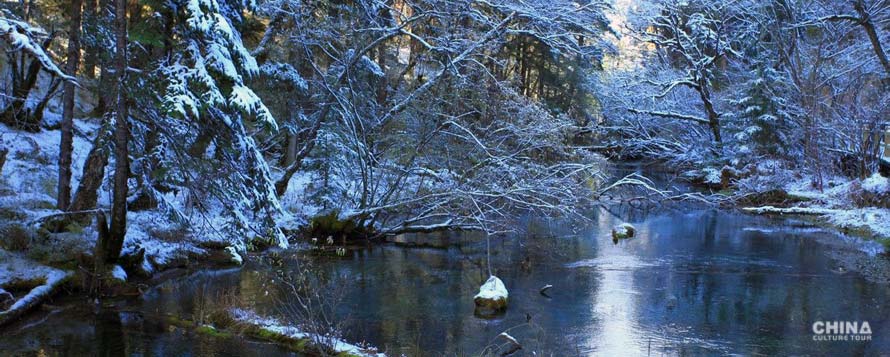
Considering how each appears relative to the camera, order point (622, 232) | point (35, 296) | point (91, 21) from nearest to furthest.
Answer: point (35, 296) → point (91, 21) → point (622, 232)

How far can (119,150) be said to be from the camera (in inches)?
444

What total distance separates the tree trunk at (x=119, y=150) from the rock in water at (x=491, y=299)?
6.19 m

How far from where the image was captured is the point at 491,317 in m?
11.3

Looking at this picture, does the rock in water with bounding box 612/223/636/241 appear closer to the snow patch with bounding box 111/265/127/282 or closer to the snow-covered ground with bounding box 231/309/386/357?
the snow-covered ground with bounding box 231/309/386/357

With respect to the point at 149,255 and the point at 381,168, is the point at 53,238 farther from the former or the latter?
the point at 381,168

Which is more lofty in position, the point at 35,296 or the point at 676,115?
the point at 676,115

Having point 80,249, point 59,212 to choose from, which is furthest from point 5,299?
point 80,249

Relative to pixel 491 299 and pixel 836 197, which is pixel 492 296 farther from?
pixel 836 197

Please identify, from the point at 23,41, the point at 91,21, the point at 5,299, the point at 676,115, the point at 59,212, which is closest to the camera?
the point at 23,41

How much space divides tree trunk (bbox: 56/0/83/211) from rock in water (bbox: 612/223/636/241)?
1294cm

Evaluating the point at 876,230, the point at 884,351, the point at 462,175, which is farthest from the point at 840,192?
the point at 884,351

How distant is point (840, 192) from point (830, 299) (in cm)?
1211

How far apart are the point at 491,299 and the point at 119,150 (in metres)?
6.47

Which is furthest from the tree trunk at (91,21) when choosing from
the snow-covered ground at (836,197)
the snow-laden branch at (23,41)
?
the snow-covered ground at (836,197)
